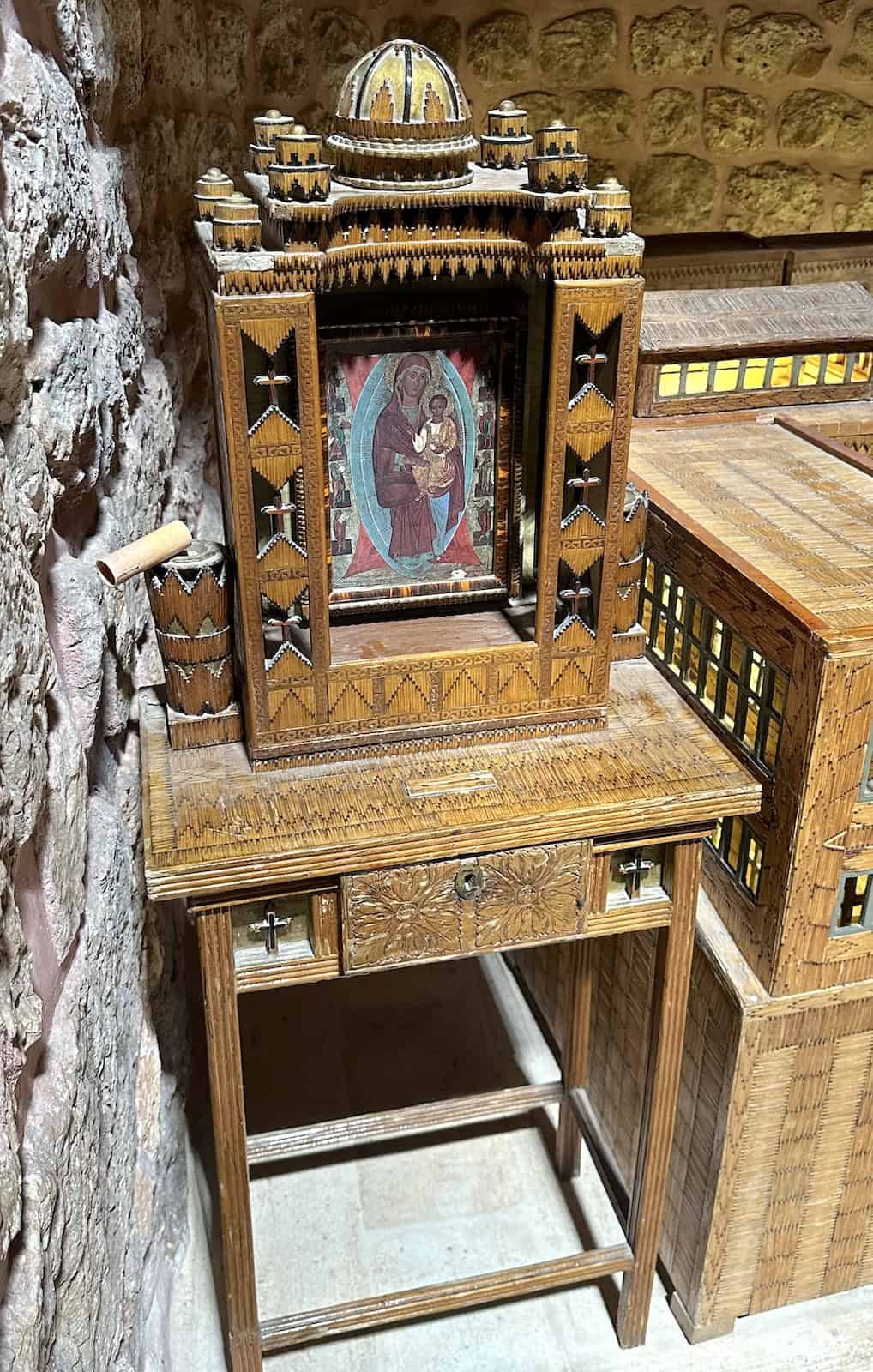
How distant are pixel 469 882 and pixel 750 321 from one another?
1.33 meters

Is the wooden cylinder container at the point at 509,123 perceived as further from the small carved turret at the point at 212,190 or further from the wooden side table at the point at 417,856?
the wooden side table at the point at 417,856

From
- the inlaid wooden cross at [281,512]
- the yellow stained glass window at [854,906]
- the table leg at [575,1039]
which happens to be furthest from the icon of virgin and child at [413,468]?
the table leg at [575,1039]

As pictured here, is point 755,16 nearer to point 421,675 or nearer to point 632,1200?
point 421,675

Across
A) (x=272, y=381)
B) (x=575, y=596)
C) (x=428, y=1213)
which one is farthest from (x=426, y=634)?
(x=428, y=1213)

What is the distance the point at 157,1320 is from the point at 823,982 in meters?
1.03

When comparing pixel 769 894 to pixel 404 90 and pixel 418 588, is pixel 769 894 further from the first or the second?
pixel 404 90

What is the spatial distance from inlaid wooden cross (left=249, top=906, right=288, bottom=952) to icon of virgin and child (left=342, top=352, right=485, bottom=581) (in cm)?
42

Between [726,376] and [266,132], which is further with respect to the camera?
[726,376]

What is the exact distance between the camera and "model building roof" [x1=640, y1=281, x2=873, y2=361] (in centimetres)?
208

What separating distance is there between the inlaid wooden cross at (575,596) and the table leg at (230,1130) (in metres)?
0.54

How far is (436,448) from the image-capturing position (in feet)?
4.53

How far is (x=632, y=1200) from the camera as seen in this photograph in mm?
1651

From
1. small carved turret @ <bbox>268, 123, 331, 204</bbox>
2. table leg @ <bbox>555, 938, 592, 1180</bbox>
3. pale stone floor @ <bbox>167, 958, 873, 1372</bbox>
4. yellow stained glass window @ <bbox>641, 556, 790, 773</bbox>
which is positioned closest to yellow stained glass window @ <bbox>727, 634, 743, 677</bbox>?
yellow stained glass window @ <bbox>641, 556, 790, 773</bbox>

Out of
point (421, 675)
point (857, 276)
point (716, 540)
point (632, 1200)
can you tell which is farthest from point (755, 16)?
point (632, 1200)
